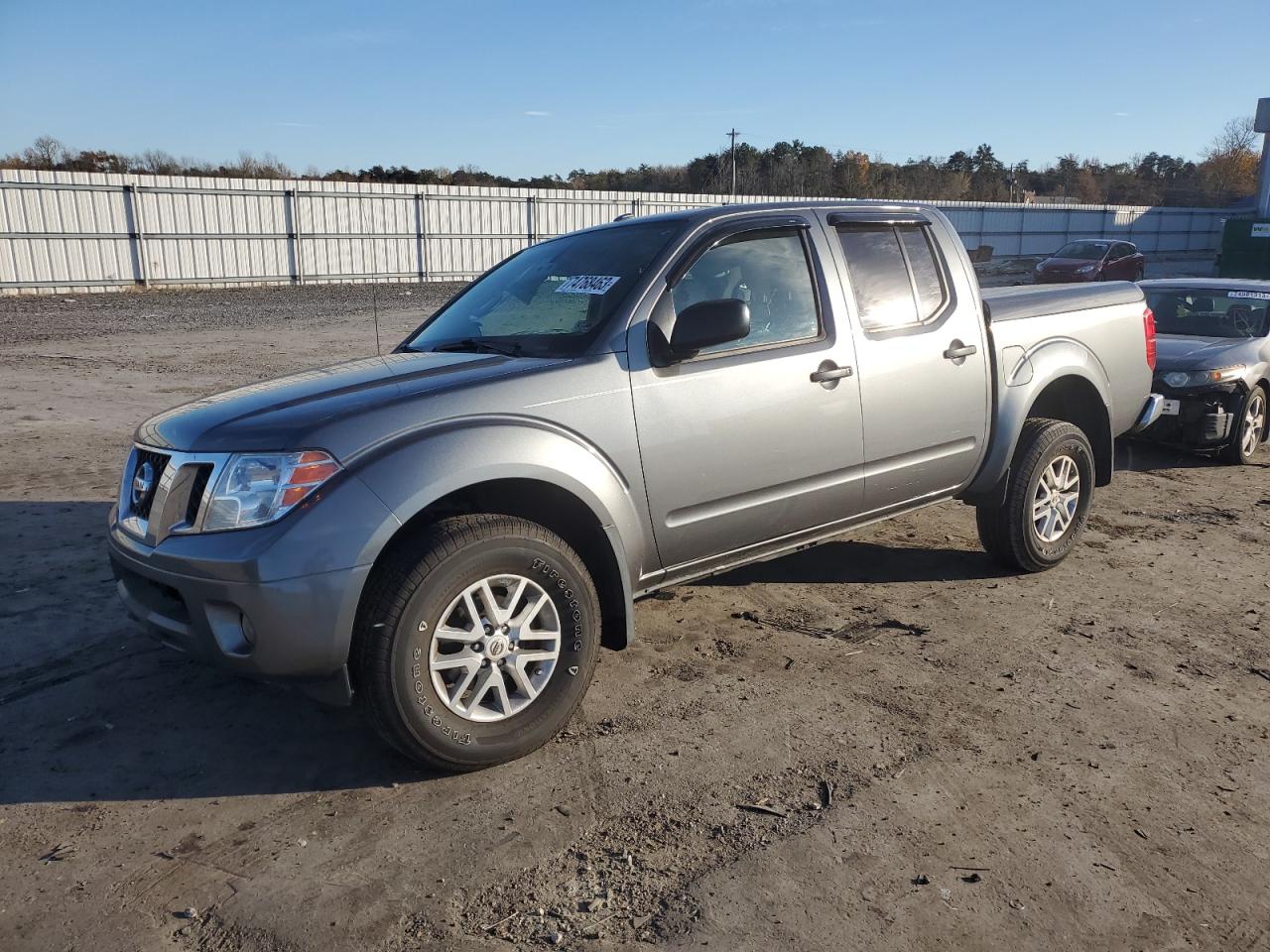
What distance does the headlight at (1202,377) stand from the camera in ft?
26.0

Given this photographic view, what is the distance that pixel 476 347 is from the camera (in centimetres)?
413

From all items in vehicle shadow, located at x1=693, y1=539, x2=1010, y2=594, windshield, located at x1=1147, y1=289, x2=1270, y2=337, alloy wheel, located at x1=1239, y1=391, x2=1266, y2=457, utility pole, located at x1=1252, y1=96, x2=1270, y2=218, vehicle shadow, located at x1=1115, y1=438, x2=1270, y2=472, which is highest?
utility pole, located at x1=1252, y1=96, x2=1270, y2=218

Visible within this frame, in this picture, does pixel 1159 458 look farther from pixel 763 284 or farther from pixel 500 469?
pixel 500 469

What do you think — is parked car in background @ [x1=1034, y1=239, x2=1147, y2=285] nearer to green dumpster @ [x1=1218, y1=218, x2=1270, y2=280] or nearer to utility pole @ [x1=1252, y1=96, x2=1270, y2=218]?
green dumpster @ [x1=1218, y1=218, x2=1270, y2=280]

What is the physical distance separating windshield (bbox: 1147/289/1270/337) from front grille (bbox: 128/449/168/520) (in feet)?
28.5

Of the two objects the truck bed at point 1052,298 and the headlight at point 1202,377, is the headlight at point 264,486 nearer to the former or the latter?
the truck bed at point 1052,298

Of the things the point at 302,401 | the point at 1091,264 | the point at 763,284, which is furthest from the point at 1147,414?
the point at 1091,264

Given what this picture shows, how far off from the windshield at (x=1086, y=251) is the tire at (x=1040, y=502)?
78.3 ft

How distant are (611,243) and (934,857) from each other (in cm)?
278

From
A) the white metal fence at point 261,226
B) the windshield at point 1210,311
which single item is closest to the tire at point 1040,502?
the windshield at point 1210,311

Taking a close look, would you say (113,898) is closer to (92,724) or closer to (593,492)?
(92,724)

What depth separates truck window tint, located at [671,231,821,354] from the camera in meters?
4.08

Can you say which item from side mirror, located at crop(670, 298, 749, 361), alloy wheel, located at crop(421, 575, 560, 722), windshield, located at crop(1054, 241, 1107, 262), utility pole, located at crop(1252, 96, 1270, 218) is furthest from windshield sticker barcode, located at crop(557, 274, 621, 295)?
utility pole, located at crop(1252, 96, 1270, 218)

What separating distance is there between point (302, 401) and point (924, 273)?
3.02 metres
